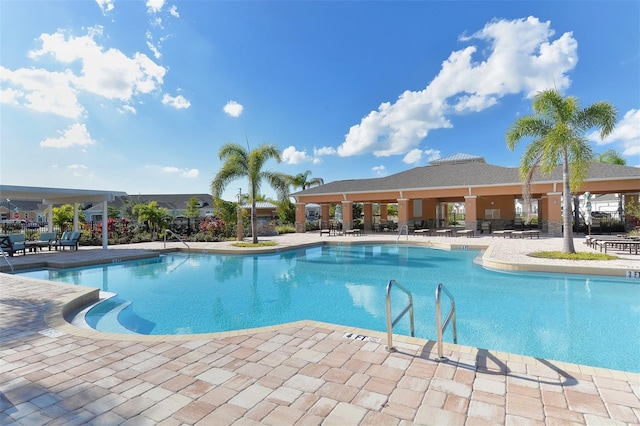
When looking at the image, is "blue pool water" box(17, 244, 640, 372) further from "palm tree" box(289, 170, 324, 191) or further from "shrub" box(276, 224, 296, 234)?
"palm tree" box(289, 170, 324, 191)

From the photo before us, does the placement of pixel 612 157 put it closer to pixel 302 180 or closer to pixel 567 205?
pixel 567 205

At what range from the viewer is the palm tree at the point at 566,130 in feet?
38.4

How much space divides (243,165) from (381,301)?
1297 cm

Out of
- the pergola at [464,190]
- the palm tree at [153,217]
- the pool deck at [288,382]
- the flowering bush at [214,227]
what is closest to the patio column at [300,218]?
the pergola at [464,190]

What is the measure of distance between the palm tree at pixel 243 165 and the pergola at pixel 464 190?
9909mm

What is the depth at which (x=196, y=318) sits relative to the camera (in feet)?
23.3

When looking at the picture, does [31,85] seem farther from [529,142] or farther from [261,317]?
[529,142]

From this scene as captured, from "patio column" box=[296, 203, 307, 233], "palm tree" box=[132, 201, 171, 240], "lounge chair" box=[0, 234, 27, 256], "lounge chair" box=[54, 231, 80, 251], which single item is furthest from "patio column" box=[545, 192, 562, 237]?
"lounge chair" box=[0, 234, 27, 256]

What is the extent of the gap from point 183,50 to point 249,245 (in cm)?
970

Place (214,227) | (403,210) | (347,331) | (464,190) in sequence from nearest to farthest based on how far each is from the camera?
(347,331) < (214,227) < (464,190) < (403,210)

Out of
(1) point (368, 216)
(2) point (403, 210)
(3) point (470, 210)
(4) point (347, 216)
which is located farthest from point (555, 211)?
(1) point (368, 216)

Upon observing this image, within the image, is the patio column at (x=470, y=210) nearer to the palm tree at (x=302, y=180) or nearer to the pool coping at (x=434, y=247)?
the pool coping at (x=434, y=247)

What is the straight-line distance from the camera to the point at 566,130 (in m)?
11.7

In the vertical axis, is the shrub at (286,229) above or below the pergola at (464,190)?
below
